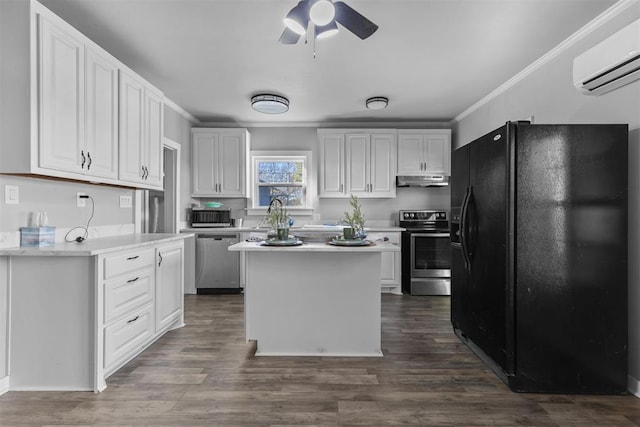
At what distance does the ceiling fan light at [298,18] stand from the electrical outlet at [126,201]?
2.46 m

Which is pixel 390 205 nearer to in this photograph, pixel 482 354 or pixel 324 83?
pixel 324 83

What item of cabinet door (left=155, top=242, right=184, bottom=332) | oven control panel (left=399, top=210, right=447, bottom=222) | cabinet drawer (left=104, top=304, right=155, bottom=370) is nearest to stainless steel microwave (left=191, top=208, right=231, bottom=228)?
cabinet door (left=155, top=242, right=184, bottom=332)

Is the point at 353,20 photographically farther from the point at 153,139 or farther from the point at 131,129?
the point at 153,139

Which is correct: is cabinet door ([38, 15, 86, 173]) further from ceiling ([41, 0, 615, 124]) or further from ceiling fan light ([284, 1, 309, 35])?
ceiling fan light ([284, 1, 309, 35])

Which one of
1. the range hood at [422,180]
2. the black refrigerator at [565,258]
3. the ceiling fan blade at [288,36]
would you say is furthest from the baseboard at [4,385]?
the range hood at [422,180]

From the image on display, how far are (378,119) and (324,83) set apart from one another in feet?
5.69

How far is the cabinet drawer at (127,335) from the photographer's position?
2.29 meters

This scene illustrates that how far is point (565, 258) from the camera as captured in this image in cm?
221

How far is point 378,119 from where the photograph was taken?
5309 mm

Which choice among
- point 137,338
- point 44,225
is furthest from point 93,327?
point 44,225

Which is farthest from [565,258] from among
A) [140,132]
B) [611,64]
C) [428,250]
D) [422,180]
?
[140,132]

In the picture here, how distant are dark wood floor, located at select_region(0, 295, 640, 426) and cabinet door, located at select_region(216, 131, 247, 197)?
104 inches

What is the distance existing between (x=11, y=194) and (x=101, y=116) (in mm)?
795

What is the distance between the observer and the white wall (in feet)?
7.32
